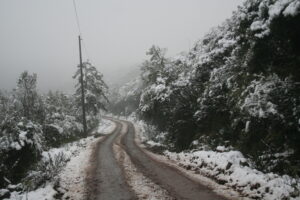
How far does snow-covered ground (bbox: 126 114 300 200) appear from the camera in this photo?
7297 mm

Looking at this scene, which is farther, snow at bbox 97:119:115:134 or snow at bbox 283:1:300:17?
snow at bbox 97:119:115:134

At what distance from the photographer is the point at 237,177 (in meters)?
9.02

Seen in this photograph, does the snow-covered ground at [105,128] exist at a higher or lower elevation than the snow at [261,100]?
lower

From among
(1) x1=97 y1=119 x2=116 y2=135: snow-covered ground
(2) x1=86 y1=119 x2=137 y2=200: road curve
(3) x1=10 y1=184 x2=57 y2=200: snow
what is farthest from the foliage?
(3) x1=10 y1=184 x2=57 y2=200: snow

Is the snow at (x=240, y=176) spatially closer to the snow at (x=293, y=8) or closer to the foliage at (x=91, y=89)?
the snow at (x=293, y=8)

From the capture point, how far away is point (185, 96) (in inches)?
767

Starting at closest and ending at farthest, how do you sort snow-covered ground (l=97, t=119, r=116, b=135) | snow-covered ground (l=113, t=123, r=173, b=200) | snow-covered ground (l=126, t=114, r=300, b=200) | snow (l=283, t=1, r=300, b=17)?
snow-covered ground (l=126, t=114, r=300, b=200) < snow (l=283, t=1, r=300, b=17) < snow-covered ground (l=113, t=123, r=173, b=200) < snow-covered ground (l=97, t=119, r=116, b=135)

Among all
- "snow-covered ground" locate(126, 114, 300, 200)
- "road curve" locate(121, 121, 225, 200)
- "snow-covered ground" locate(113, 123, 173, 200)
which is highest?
"snow-covered ground" locate(126, 114, 300, 200)

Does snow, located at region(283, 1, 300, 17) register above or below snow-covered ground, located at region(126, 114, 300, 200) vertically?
above

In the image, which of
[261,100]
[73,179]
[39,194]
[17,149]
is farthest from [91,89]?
[261,100]

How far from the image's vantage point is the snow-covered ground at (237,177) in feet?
23.9

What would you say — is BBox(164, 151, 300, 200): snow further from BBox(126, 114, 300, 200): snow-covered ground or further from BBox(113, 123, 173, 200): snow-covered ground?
BBox(113, 123, 173, 200): snow-covered ground

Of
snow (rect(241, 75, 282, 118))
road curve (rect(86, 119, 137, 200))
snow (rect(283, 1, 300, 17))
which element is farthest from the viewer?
snow (rect(241, 75, 282, 118))

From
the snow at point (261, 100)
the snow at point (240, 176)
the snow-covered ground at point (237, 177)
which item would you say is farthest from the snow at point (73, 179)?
the snow at point (261, 100)
